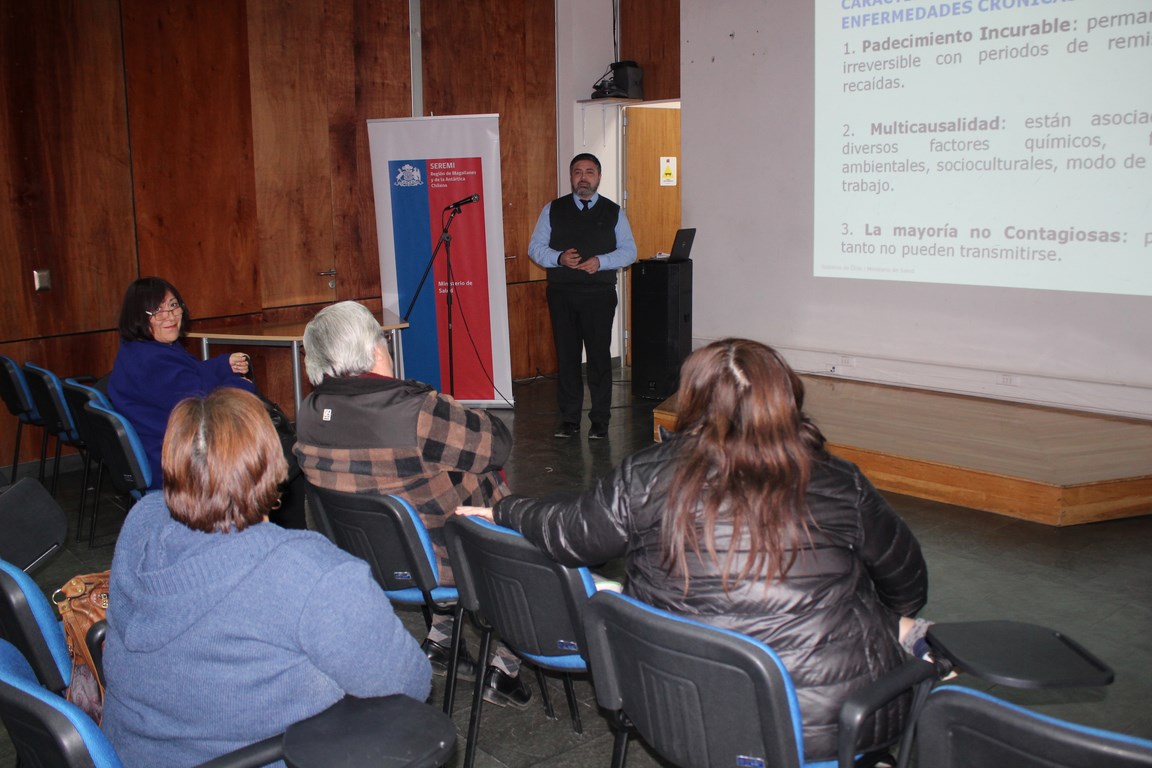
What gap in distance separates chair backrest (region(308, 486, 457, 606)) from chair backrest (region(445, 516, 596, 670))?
150mm

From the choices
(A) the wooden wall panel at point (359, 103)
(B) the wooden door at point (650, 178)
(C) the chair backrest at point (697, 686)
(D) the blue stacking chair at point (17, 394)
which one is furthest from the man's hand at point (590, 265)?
(C) the chair backrest at point (697, 686)

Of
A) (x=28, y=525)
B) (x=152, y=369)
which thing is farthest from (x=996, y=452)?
(x=28, y=525)

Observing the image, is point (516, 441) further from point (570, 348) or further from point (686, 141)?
point (686, 141)

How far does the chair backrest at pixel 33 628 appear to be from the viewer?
1.80m

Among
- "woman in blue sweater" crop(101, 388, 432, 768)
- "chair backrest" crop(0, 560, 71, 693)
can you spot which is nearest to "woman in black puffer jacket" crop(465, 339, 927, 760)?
"woman in blue sweater" crop(101, 388, 432, 768)

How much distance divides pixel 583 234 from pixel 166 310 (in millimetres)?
2950

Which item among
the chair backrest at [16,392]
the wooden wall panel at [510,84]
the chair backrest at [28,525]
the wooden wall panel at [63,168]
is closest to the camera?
the chair backrest at [28,525]

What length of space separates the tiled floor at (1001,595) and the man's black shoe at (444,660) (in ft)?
0.20

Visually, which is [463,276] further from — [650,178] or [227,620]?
[227,620]

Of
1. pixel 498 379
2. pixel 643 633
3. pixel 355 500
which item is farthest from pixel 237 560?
pixel 498 379

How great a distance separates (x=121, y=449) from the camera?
355cm

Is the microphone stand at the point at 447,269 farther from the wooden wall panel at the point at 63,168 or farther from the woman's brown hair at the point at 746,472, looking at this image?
the woman's brown hair at the point at 746,472

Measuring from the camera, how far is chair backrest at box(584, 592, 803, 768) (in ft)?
5.08

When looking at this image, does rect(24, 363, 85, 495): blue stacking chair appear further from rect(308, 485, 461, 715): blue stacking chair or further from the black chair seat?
the black chair seat
